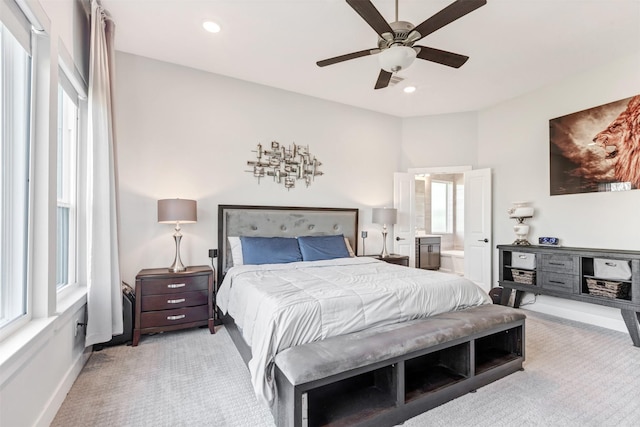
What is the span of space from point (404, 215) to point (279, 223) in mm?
2277

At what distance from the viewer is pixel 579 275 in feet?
11.0

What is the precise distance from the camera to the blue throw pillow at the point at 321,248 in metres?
3.75

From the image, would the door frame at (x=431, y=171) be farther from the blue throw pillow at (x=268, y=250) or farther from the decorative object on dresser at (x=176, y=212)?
the decorative object on dresser at (x=176, y=212)

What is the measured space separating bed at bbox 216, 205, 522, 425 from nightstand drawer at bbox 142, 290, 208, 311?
0.20 m

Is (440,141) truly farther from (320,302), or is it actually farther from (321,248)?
(320,302)

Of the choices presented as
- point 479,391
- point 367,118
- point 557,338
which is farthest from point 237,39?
point 557,338

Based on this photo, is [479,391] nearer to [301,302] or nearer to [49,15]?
[301,302]

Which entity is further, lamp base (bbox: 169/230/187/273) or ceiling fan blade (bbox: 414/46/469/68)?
lamp base (bbox: 169/230/187/273)

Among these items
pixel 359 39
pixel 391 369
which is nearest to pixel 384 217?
pixel 359 39

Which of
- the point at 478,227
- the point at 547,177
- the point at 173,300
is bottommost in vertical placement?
the point at 173,300

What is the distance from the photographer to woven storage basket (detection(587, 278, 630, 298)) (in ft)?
10.1

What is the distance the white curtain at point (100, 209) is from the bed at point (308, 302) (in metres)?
1.00

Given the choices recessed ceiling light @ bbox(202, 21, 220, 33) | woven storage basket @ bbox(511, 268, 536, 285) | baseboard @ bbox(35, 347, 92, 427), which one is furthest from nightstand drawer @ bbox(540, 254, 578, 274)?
baseboard @ bbox(35, 347, 92, 427)

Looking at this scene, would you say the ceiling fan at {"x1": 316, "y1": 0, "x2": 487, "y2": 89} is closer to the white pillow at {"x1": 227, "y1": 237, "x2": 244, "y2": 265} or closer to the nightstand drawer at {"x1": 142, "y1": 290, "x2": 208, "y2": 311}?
the white pillow at {"x1": 227, "y1": 237, "x2": 244, "y2": 265}
